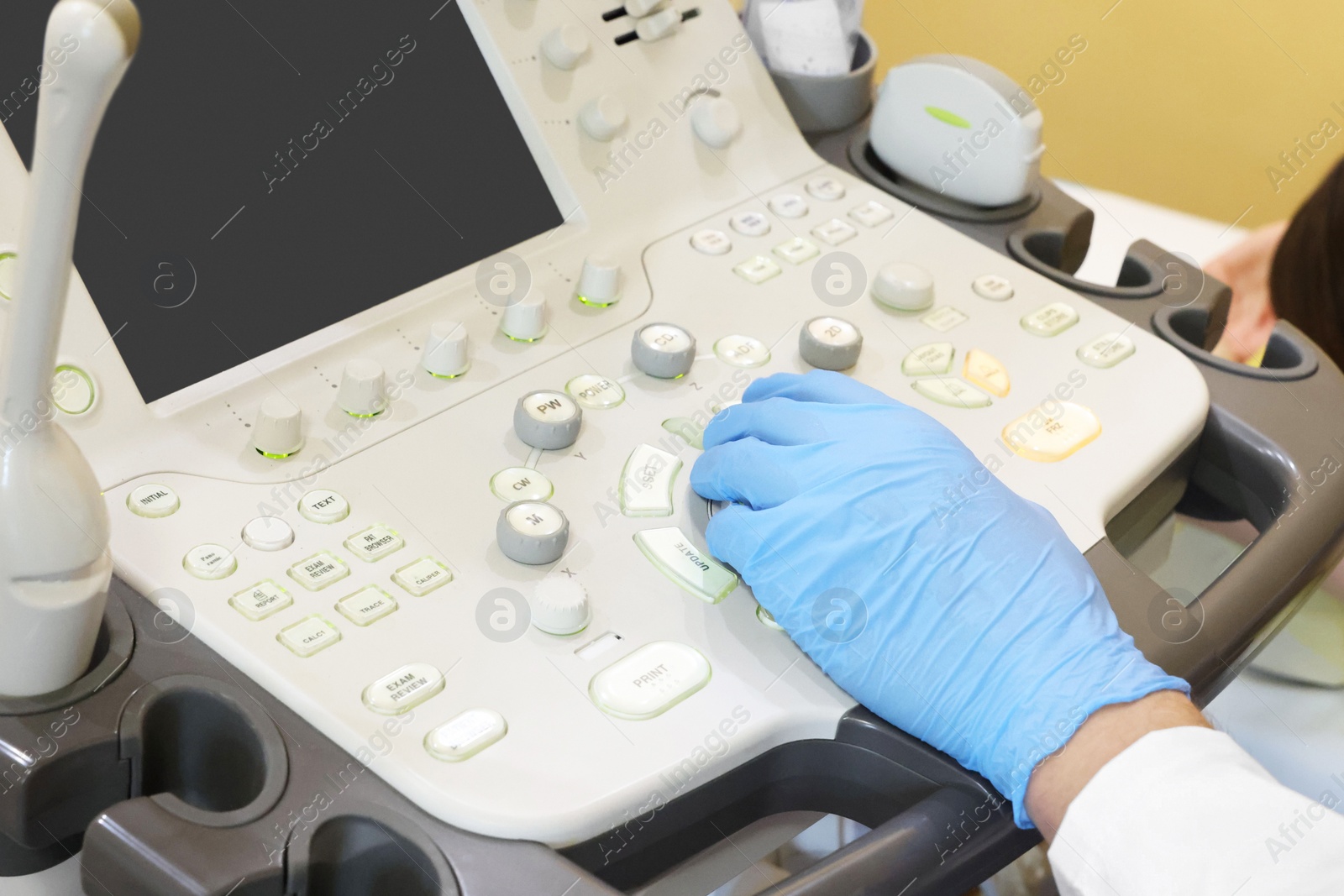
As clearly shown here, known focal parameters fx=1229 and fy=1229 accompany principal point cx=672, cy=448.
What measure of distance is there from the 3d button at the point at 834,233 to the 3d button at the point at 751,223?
4cm

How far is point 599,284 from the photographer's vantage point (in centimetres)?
78

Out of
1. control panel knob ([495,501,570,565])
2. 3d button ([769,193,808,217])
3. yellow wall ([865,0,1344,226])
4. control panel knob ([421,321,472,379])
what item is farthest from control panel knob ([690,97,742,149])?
yellow wall ([865,0,1344,226])

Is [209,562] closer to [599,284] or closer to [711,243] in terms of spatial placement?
[599,284]

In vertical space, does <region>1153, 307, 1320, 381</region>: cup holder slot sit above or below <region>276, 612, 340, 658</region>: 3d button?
below

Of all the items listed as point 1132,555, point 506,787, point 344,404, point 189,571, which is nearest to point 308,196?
point 344,404

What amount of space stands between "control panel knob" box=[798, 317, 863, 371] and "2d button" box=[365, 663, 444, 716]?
0.32 meters

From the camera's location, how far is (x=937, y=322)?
→ 2.68 ft

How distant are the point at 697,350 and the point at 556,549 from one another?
8.1 inches

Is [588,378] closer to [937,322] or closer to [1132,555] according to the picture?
[937,322]

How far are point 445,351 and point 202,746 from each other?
10.2 inches

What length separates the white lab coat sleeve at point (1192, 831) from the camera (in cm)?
55

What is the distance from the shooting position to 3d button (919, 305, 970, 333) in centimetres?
82

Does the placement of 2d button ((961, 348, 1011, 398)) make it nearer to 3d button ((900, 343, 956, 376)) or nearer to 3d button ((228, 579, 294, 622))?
3d button ((900, 343, 956, 376))

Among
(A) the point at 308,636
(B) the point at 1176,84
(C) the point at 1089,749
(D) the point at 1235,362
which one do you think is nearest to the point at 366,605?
(A) the point at 308,636
